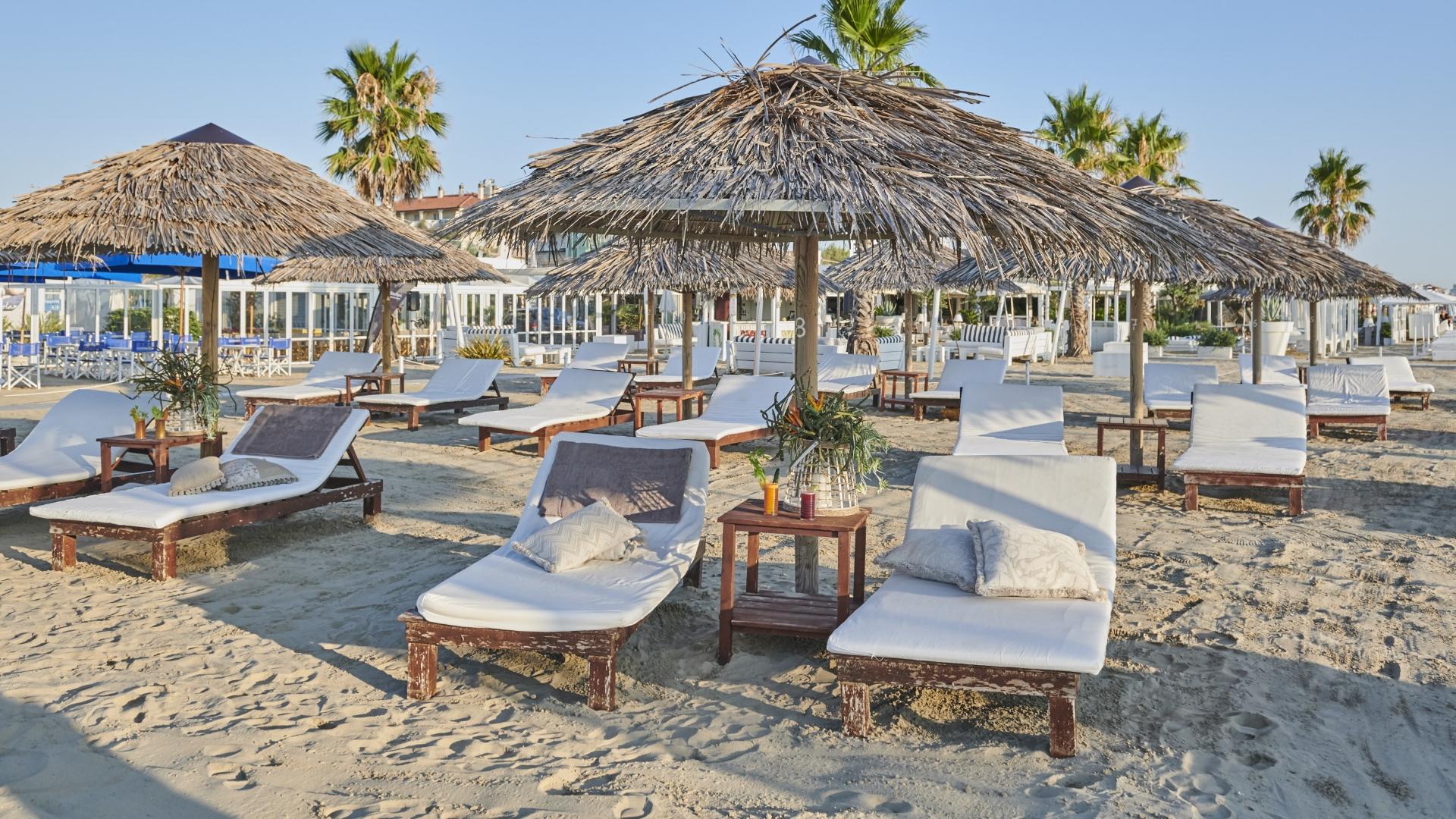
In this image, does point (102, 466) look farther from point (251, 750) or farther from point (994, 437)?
point (994, 437)

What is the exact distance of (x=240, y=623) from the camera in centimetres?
534

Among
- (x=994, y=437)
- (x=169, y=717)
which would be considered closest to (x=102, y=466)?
(x=169, y=717)

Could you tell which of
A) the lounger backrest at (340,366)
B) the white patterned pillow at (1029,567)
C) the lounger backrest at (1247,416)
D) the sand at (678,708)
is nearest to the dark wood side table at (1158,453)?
the lounger backrest at (1247,416)

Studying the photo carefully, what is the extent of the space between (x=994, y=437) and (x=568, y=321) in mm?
23340

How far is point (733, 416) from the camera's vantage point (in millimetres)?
11188

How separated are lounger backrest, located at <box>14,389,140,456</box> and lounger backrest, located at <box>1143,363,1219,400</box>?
10.5 metres

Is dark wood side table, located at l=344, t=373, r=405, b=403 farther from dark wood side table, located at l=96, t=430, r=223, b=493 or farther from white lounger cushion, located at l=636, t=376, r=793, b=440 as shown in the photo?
dark wood side table, located at l=96, t=430, r=223, b=493

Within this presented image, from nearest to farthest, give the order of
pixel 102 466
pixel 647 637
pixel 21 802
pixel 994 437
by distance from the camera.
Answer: pixel 21 802 → pixel 647 637 → pixel 102 466 → pixel 994 437

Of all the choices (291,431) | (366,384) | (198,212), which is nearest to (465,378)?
(366,384)

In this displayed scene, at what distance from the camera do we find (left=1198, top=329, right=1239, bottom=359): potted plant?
26306 mm

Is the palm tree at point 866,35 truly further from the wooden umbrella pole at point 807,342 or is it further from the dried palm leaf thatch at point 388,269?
the wooden umbrella pole at point 807,342

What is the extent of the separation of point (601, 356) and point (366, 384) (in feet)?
13.5

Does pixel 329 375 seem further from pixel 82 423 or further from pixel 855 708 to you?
pixel 855 708

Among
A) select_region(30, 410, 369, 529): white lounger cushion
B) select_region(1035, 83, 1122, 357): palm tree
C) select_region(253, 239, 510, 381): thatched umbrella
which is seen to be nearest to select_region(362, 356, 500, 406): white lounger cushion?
select_region(253, 239, 510, 381): thatched umbrella
